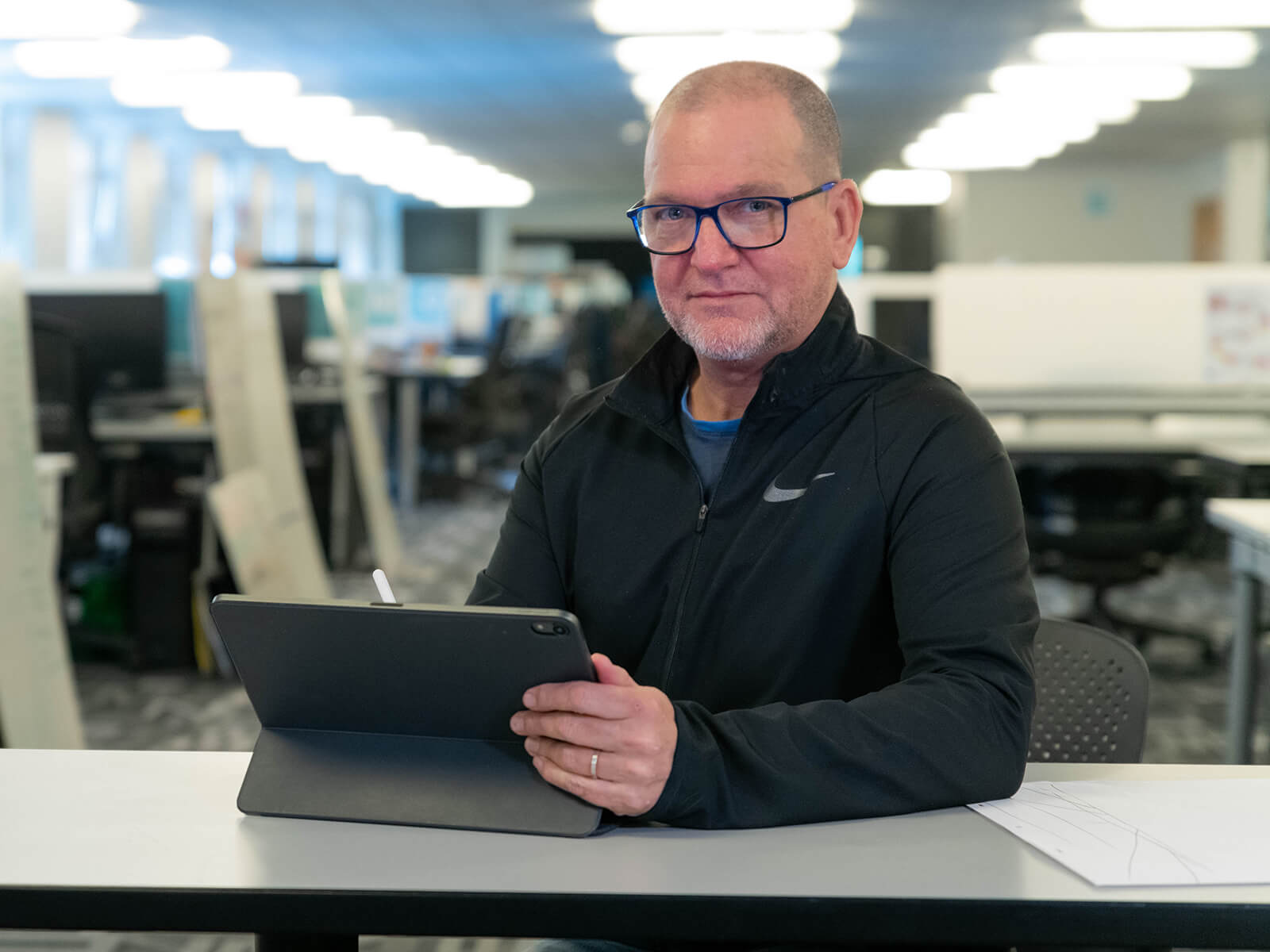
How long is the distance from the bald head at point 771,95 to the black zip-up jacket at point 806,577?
0.54 ft

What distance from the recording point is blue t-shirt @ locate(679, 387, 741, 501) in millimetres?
1311

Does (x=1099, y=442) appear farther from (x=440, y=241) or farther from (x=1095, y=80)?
(x=440, y=241)

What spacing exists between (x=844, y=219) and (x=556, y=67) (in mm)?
8327

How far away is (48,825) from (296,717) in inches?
7.6

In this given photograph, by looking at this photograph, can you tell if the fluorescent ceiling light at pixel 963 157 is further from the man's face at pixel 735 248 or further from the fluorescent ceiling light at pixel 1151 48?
the man's face at pixel 735 248

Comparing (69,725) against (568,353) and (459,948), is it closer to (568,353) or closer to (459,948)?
(459,948)

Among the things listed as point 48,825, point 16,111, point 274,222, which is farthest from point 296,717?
point 274,222

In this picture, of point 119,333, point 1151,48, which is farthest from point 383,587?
point 1151,48

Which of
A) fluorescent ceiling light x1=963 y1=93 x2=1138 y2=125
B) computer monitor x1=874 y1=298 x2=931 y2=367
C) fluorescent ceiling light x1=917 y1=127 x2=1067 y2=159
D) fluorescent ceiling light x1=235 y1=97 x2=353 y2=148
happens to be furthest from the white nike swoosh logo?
fluorescent ceiling light x1=917 y1=127 x2=1067 y2=159

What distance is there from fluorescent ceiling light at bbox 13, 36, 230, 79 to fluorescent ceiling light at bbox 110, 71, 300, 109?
0.29m

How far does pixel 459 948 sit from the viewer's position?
7.36ft

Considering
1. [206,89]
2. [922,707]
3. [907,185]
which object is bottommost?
[922,707]

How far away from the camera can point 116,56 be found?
838 cm

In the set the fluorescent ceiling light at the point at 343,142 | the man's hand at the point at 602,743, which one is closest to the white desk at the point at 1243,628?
the man's hand at the point at 602,743
